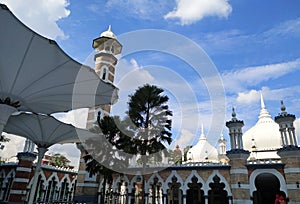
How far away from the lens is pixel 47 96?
1079cm

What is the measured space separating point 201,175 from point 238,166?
3.09 metres

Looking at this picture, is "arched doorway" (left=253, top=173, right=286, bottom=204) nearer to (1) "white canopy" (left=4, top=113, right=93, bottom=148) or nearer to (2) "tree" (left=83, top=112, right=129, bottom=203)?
(2) "tree" (left=83, top=112, right=129, bottom=203)

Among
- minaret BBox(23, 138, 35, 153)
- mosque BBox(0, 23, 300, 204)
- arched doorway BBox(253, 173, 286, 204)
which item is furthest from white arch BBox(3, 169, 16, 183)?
arched doorway BBox(253, 173, 286, 204)

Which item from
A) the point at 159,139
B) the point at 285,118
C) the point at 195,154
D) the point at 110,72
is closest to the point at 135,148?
the point at 159,139

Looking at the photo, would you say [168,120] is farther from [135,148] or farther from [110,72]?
[110,72]

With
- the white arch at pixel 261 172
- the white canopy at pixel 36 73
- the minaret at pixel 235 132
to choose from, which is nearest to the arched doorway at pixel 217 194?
the white arch at pixel 261 172

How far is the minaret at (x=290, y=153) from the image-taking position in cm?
1614

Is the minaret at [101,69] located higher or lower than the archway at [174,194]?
higher

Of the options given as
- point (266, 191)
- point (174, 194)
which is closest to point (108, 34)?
point (174, 194)

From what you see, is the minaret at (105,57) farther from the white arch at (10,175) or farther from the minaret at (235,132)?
the minaret at (235,132)

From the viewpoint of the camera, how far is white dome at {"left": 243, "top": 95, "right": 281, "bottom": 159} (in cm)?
2527

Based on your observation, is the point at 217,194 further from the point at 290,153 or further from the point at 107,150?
the point at 107,150

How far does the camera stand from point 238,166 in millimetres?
17969

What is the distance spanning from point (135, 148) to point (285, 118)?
462 inches
